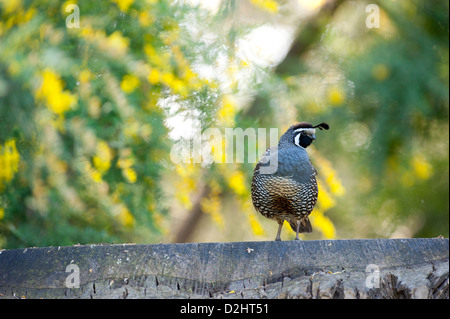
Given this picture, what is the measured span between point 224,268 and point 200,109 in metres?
2.10

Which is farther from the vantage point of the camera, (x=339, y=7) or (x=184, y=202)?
(x=339, y=7)

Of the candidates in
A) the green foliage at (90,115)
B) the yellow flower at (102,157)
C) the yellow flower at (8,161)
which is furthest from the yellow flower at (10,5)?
the yellow flower at (102,157)

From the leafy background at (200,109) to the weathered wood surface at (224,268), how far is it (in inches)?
56.1

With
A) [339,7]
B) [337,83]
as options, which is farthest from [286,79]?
[339,7]

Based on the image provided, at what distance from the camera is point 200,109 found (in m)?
3.77

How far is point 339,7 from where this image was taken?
493 centimetres

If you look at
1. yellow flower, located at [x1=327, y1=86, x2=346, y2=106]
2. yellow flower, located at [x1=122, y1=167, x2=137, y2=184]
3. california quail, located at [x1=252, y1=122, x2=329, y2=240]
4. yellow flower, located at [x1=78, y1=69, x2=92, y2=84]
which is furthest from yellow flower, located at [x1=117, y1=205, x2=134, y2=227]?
yellow flower, located at [x1=327, y1=86, x2=346, y2=106]

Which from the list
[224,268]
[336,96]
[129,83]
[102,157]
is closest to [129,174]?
[102,157]

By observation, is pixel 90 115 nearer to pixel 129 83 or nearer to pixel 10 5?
pixel 129 83

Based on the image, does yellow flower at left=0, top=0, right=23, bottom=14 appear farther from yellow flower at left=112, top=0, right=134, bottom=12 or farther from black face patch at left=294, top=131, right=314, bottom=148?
black face patch at left=294, top=131, right=314, bottom=148

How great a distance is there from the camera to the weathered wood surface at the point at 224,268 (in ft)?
5.61

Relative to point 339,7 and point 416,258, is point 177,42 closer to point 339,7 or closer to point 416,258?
point 339,7
